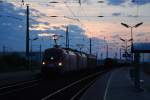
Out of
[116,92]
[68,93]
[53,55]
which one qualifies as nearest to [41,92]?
[68,93]

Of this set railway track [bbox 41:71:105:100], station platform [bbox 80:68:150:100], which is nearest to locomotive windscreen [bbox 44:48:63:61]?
station platform [bbox 80:68:150:100]

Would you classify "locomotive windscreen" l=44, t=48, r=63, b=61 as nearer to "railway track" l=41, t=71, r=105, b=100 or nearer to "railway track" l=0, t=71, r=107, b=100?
"railway track" l=0, t=71, r=107, b=100

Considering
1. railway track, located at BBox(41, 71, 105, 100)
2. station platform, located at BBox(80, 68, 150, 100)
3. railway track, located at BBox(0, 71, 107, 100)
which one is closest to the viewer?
railway track, located at BBox(0, 71, 107, 100)

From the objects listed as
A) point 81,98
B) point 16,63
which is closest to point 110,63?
point 16,63

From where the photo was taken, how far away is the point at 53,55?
52375 mm

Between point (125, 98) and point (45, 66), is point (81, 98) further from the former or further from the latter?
point (45, 66)

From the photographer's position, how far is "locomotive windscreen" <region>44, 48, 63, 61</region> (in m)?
52.2

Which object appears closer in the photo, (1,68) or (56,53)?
(56,53)

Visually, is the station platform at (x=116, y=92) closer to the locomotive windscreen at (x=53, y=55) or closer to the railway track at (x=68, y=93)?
the railway track at (x=68, y=93)

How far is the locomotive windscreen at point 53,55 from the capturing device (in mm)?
52219

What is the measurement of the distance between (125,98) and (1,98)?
6470mm

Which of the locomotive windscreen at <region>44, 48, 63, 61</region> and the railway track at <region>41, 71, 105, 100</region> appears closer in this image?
the railway track at <region>41, 71, 105, 100</region>

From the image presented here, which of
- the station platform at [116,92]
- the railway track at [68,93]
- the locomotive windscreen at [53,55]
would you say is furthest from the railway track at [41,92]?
the locomotive windscreen at [53,55]

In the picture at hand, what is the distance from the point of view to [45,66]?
168 feet
